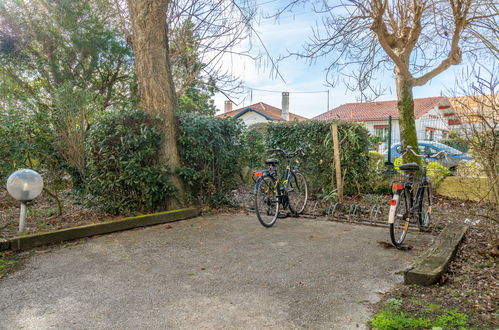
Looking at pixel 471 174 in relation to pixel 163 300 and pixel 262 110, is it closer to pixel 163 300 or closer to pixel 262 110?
pixel 163 300

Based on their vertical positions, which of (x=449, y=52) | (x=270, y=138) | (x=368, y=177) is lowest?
(x=368, y=177)

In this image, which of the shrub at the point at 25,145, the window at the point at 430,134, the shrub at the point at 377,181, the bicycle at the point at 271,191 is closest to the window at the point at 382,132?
the window at the point at 430,134

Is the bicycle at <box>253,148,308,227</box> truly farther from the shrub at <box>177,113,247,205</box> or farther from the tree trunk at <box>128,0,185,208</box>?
the tree trunk at <box>128,0,185,208</box>

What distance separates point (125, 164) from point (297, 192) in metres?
3.04

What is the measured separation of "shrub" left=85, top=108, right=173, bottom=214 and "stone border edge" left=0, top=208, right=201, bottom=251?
350 mm

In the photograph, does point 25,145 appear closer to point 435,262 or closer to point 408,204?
point 408,204

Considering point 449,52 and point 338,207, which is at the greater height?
point 449,52

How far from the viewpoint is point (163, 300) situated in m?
2.74

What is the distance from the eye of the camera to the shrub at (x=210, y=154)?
20.2 feet

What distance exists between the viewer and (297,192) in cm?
652

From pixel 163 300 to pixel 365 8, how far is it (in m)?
7.47

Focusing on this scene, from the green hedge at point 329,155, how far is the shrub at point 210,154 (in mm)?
1536

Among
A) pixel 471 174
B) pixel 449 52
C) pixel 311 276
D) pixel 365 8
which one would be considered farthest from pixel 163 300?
pixel 449 52

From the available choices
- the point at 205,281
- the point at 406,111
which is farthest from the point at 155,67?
the point at 406,111
